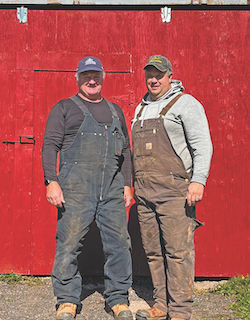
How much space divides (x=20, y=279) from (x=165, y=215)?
2031 mm

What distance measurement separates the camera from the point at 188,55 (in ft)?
14.4

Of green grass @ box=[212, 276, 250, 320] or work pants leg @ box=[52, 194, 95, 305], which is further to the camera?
green grass @ box=[212, 276, 250, 320]

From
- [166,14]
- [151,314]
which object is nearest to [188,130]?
[151,314]

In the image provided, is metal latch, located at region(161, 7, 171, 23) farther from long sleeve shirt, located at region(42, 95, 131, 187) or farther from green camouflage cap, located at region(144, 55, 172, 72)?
long sleeve shirt, located at region(42, 95, 131, 187)

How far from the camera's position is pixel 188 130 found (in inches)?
130

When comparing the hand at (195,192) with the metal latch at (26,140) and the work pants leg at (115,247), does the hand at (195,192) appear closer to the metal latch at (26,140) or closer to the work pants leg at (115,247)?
the work pants leg at (115,247)

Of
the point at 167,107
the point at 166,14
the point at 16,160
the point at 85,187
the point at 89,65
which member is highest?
the point at 166,14

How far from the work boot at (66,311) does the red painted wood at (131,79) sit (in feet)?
4.06

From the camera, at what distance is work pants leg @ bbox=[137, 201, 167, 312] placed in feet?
11.4

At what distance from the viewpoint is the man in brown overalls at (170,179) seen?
3.30 m

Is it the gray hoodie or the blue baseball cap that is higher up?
the blue baseball cap

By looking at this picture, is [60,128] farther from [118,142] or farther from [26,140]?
[26,140]

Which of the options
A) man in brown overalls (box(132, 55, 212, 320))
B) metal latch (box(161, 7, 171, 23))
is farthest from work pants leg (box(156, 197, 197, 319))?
metal latch (box(161, 7, 171, 23))

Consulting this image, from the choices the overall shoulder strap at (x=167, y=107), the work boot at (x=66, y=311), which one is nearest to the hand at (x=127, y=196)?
the overall shoulder strap at (x=167, y=107)
